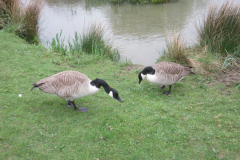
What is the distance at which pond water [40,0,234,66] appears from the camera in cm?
977

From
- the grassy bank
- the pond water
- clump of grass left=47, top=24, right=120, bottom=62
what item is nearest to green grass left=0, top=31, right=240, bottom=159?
the grassy bank

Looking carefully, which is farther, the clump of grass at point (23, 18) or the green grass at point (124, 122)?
the clump of grass at point (23, 18)

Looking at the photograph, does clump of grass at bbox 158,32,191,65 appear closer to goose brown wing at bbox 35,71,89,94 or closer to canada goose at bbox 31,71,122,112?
canada goose at bbox 31,71,122,112

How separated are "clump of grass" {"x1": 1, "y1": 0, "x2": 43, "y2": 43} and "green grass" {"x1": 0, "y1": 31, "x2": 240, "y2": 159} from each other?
3.85m

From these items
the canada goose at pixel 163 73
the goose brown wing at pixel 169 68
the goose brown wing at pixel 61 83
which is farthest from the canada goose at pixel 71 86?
the goose brown wing at pixel 169 68

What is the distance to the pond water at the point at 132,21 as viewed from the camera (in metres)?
9.77

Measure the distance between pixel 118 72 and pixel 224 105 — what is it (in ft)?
11.6

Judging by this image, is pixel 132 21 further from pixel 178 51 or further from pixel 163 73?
pixel 163 73

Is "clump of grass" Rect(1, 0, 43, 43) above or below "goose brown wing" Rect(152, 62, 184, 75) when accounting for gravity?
above

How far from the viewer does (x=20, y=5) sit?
33.8 ft

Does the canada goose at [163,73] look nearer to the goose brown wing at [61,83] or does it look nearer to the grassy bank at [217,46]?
the grassy bank at [217,46]

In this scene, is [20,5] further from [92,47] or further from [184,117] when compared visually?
[184,117]

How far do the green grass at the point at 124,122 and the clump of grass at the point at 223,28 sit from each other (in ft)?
6.16

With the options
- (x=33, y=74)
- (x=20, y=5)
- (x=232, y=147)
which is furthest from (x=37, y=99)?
(x=20, y=5)
